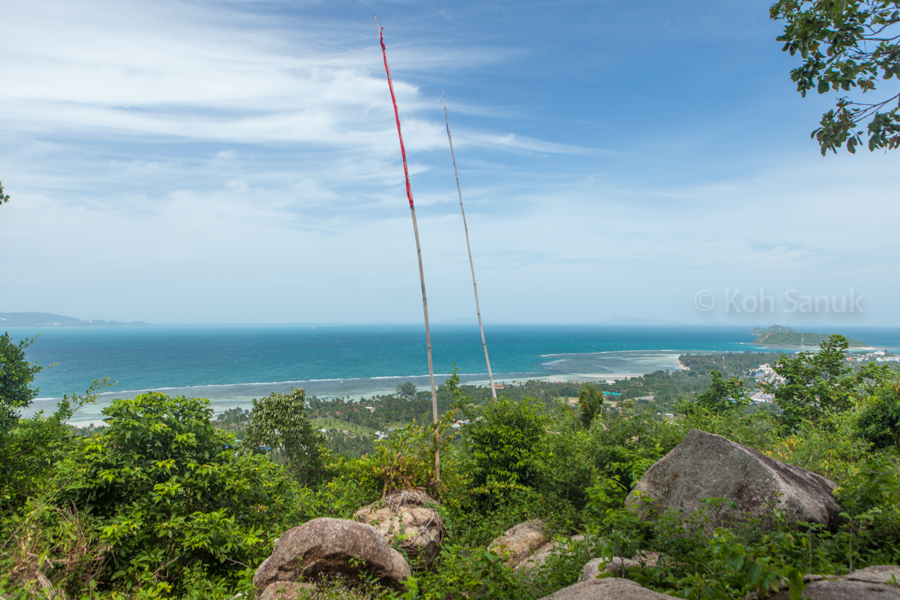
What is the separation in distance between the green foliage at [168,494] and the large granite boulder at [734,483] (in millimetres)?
5059

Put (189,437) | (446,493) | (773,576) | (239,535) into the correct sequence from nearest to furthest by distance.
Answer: (773,576) → (239,535) → (189,437) → (446,493)

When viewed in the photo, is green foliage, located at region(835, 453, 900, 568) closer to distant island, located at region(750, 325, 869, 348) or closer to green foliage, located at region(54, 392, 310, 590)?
green foliage, located at region(54, 392, 310, 590)

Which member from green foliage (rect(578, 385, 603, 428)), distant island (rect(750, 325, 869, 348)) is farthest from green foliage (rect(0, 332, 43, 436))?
distant island (rect(750, 325, 869, 348))

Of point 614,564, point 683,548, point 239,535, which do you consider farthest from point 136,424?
point 683,548

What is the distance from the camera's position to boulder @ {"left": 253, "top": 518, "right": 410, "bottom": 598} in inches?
178

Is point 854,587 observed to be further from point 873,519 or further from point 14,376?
point 14,376

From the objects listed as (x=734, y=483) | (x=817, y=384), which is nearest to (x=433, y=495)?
(x=734, y=483)

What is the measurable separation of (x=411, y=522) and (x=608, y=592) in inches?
148

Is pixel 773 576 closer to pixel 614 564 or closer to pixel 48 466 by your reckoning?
pixel 614 564

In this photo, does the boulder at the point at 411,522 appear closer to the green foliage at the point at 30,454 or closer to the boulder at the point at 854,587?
the boulder at the point at 854,587

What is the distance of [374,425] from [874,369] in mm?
31206

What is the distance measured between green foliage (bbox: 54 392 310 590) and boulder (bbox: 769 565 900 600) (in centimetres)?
550

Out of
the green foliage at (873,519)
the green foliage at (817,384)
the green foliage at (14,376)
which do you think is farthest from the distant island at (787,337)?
the green foliage at (14,376)

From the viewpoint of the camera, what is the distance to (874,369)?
46.5ft
